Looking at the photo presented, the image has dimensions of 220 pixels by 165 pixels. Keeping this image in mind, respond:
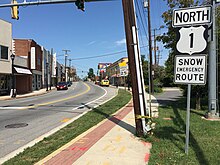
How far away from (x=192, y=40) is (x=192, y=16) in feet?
1.70

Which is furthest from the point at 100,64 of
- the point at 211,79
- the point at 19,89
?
the point at 211,79

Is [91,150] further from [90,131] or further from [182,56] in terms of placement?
[182,56]

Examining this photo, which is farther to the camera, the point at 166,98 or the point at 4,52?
the point at 4,52

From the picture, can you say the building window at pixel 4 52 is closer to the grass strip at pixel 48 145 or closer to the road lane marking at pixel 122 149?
the grass strip at pixel 48 145

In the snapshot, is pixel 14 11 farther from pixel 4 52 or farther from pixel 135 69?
pixel 4 52

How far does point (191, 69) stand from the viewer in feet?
16.6

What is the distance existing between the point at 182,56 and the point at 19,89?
34196 mm

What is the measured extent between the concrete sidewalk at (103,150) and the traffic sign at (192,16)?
3.02 m

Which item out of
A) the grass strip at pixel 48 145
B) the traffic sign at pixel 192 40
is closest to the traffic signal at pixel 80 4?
the grass strip at pixel 48 145

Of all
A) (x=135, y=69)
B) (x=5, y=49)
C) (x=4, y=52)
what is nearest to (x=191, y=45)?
(x=135, y=69)

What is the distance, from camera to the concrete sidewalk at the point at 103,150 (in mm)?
4941

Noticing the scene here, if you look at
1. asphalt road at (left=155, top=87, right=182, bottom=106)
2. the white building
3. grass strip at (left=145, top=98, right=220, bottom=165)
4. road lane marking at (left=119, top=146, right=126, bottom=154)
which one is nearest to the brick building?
the white building

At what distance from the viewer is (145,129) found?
22.2ft

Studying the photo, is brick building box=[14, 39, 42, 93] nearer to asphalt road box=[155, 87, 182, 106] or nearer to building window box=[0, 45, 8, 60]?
building window box=[0, 45, 8, 60]
